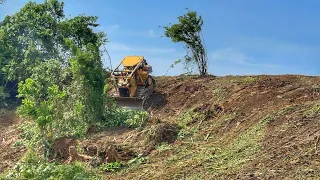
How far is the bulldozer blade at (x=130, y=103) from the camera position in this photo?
17.1m

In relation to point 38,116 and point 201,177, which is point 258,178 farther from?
point 38,116

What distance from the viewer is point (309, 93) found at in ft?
43.4

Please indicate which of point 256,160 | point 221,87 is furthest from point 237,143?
point 221,87

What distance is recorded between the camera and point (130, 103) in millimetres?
17188

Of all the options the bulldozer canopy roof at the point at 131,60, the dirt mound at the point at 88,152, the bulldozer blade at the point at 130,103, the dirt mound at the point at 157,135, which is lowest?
the dirt mound at the point at 88,152

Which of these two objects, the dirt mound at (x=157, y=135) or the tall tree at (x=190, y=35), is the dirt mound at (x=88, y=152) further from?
the tall tree at (x=190, y=35)

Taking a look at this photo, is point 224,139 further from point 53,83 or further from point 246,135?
point 53,83

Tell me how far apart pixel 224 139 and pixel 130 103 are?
679 cm

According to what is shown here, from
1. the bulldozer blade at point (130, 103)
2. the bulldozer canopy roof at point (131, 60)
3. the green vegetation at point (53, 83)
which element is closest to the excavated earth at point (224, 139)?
the green vegetation at point (53, 83)

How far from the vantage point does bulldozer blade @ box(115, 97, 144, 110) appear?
1706 cm

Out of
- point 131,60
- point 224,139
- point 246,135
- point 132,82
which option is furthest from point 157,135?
point 131,60

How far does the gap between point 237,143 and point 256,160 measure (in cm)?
140

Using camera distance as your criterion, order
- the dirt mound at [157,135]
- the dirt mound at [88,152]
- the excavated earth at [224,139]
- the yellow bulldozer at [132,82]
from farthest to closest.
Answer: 1. the yellow bulldozer at [132,82]
2. the dirt mound at [157,135]
3. the dirt mound at [88,152]
4. the excavated earth at [224,139]

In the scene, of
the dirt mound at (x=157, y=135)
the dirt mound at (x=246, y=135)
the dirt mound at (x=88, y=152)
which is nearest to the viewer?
the dirt mound at (x=246, y=135)
